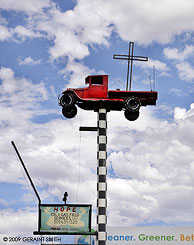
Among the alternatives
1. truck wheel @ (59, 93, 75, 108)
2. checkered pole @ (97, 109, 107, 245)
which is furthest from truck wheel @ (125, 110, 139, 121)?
truck wheel @ (59, 93, 75, 108)

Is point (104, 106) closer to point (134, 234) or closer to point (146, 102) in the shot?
point (146, 102)

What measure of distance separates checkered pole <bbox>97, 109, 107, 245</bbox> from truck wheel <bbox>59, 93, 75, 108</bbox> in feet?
6.57

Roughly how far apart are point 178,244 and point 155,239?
237 centimetres

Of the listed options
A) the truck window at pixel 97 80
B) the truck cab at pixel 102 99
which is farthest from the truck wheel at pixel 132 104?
the truck window at pixel 97 80

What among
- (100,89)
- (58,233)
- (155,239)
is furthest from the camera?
(155,239)

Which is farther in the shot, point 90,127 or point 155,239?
point 155,239

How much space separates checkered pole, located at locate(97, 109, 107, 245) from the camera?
97.6ft

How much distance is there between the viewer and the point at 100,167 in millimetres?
30516

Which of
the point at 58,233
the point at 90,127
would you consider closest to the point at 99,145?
the point at 90,127

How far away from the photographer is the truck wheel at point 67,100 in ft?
104

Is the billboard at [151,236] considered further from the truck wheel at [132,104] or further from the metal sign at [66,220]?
the truck wheel at [132,104]

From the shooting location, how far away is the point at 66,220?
2989cm

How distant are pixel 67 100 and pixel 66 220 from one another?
7866 millimetres

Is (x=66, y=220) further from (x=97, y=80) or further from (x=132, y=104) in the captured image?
(x=97, y=80)
